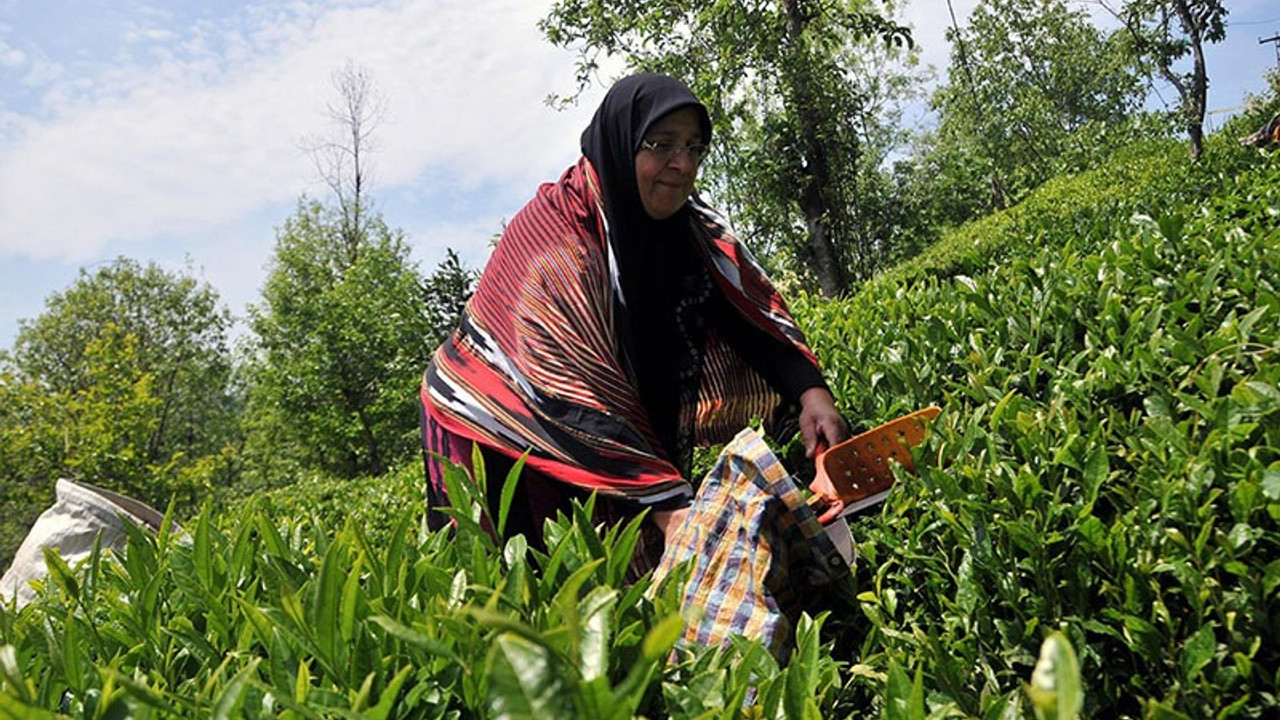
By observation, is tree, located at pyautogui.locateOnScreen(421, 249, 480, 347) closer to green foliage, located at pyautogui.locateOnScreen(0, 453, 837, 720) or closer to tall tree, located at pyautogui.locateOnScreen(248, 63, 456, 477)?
tall tree, located at pyautogui.locateOnScreen(248, 63, 456, 477)

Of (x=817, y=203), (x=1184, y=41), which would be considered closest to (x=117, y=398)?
(x=817, y=203)

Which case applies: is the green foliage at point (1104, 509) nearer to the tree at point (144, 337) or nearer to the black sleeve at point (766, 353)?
the black sleeve at point (766, 353)

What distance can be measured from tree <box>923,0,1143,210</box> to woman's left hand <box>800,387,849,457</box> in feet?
20.6

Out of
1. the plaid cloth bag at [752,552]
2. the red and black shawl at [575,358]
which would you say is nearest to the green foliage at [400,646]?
the plaid cloth bag at [752,552]

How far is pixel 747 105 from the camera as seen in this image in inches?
437

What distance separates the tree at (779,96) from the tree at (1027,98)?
68.2 inches

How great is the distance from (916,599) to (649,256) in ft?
4.24

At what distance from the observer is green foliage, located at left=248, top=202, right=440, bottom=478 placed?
1009 inches

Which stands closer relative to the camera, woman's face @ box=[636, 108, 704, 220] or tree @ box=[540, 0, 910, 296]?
woman's face @ box=[636, 108, 704, 220]

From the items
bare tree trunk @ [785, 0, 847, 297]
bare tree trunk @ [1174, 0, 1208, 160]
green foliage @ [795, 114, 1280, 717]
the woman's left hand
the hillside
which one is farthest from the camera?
bare tree trunk @ [785, 0, 847, 297]

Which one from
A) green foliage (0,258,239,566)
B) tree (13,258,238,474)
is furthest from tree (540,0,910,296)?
tree (13,258,238,474)

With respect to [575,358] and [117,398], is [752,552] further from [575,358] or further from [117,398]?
[117,398]

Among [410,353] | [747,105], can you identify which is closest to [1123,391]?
[747,105]

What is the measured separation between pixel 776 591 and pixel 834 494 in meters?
0.33
